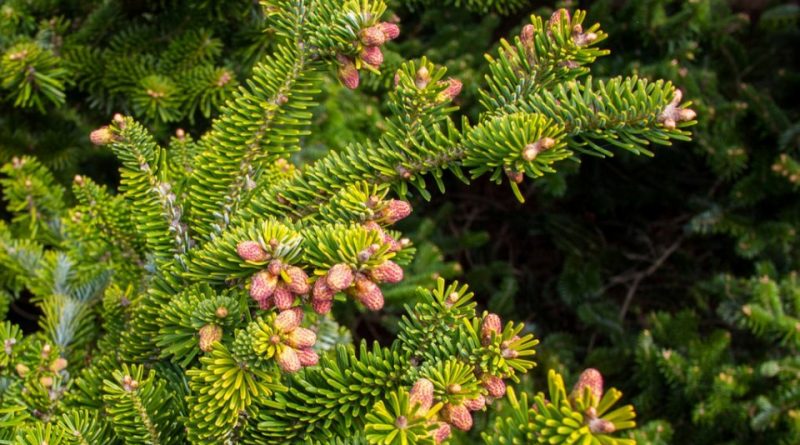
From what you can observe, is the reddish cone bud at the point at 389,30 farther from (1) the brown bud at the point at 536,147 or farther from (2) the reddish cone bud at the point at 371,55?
(1) the brown bud at the point at 536,147

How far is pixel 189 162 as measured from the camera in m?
1.09

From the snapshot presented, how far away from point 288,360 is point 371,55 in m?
0.39

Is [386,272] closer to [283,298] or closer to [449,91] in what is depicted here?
[283,298]

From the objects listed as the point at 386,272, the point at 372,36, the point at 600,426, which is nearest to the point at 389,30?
the point at 372,36

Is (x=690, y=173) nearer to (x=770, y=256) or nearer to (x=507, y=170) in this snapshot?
(x=770, y=256)

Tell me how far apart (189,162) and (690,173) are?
2144 millimetres

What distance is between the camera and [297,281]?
73 centimetres

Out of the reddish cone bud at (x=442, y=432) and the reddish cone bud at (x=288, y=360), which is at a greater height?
the reddish cone bud at (x=288, y=360)

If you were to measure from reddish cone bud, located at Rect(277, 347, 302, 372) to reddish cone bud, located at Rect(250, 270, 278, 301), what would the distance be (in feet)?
0.21

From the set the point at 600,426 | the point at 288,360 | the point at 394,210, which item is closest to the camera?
the point at 600,426

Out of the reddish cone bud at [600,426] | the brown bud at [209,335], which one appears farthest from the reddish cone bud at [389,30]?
the reddish cone bud at [600,426]

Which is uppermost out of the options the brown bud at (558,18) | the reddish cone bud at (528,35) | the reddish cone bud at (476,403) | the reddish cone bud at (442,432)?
the brown bud at (558,18)

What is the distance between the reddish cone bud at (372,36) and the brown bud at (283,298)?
0.32m

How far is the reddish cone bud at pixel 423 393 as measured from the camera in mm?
644
